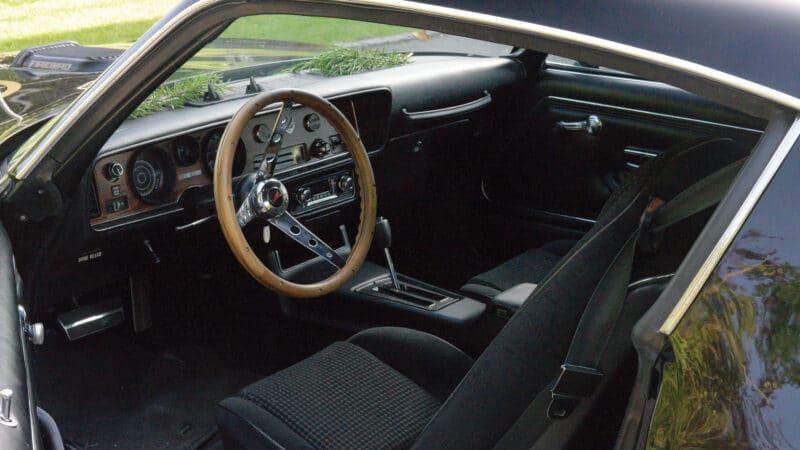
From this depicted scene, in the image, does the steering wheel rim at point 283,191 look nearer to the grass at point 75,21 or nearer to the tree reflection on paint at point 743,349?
the tree reflection on paint at point 743,349

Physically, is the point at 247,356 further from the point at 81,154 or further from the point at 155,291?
the point at 81,154

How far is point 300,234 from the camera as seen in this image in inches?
105

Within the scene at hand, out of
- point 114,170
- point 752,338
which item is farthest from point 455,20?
point 114,170

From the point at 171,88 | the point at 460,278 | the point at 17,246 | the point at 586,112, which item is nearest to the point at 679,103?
the point at 586,112

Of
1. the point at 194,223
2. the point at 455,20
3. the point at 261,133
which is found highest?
the point at 455,20

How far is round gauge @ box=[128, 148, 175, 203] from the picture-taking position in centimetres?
266

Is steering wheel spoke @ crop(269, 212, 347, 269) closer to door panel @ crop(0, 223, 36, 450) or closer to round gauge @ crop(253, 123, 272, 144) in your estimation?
round gauge @ crop(253, 123, 272, 144)

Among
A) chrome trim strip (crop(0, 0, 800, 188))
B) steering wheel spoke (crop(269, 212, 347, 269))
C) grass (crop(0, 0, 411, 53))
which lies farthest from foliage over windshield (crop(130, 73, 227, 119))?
grass (crop(0, 0, 411, 53))

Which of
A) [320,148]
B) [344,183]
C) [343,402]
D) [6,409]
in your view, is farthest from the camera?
[344,183]

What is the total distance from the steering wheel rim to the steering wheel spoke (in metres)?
0.03

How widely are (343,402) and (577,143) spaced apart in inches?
75.4

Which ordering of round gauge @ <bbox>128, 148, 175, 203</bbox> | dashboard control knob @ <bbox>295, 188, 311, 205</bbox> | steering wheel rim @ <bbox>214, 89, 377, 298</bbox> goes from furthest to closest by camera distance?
dashboard control knob @ <bbox>295, 188, 311, 205</bbox> < round gauge @ <bbox>128, 148, 175, 203</bbox> < steering wheel rim @ <bbox>214, 89, 377, 298</bbox>

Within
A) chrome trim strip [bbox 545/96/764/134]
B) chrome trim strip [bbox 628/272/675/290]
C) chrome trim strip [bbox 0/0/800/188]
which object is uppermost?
chrome trim strip [bbox 0/0/800/188]

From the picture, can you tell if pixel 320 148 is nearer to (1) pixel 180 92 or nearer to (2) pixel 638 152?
(1) pixel 180 92
